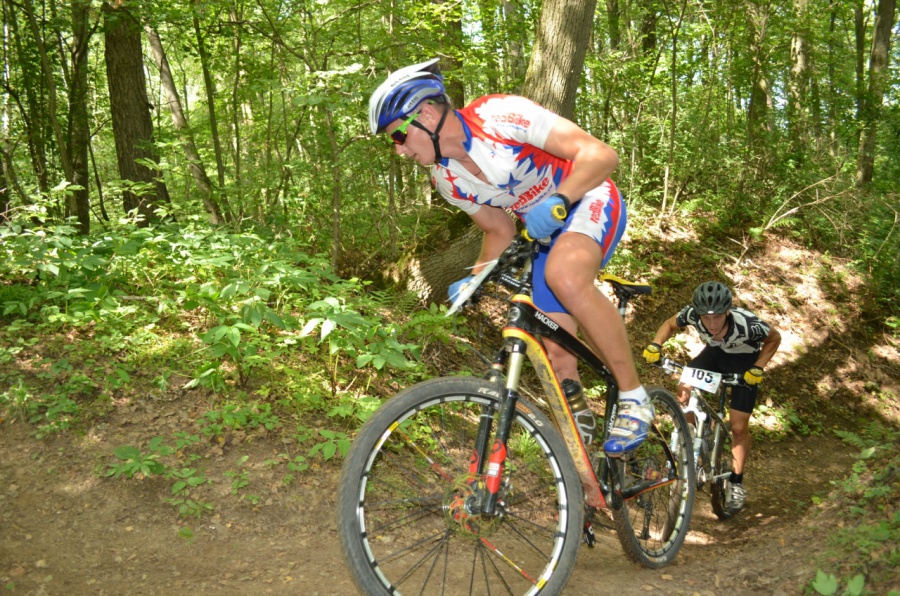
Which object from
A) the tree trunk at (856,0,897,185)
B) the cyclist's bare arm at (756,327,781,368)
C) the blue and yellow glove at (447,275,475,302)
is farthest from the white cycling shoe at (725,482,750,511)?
the tree trunk at (856,0,897,185)

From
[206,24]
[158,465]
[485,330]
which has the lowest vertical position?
[485,330]

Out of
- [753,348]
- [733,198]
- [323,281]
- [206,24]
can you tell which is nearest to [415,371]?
[323,281]

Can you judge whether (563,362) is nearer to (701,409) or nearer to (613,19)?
(701,409)

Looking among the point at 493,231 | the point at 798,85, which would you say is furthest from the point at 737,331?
the point at 798,85

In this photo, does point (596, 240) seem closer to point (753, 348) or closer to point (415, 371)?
point (415, 371)

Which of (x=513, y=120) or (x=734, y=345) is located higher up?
(x=513, y=120)

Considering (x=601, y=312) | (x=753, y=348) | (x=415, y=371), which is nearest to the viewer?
(x=601, y=312)

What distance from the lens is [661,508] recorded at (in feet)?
12.5

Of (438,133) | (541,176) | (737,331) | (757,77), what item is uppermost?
(757,77)

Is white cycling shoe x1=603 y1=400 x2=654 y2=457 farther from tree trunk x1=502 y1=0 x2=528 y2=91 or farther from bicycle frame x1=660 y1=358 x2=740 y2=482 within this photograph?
tree trunk x1=502 y1=0 x2=528 y2=91

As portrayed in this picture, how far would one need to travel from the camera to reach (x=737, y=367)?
5.80m

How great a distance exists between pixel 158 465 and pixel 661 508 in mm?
3099

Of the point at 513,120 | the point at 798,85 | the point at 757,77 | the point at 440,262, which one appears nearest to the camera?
the point at 513,120

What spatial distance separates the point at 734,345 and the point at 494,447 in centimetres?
399
